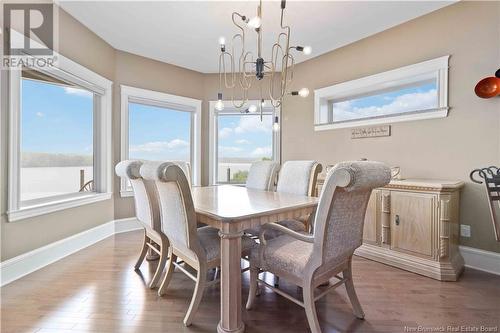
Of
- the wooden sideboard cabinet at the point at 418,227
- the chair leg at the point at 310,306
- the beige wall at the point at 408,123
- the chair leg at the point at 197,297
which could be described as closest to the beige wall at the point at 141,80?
the beige wall at the point at 408,123

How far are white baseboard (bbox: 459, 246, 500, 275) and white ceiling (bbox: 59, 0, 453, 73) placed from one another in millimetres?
2507

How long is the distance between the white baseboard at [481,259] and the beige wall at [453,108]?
0.17 feet

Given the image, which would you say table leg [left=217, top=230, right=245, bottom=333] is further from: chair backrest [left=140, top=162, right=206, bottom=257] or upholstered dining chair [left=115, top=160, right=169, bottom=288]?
upholstered dining chair [left=115, top=160, right=169, bottom=288]

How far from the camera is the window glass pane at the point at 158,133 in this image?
12.8 ft

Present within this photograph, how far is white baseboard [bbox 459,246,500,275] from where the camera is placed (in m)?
2.31

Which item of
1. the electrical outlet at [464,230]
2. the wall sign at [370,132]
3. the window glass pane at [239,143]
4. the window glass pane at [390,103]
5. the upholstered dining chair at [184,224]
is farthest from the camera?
the window glass pane at [239,143]

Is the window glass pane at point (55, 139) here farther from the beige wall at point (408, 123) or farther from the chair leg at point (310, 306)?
the chair leg at point (310, 306)

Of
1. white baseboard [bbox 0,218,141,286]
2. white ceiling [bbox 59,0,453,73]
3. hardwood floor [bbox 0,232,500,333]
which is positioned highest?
white ceiling [bbox 59,0,453,73]

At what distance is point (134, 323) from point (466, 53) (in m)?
3.70

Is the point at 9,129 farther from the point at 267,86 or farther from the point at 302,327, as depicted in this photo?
the point at 267,86

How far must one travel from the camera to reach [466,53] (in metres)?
2.46

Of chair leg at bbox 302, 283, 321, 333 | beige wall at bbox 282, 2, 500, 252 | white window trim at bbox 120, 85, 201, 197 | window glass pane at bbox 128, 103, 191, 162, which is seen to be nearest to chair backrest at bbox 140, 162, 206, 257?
chair leg at bbox 302, 283, 321, 333

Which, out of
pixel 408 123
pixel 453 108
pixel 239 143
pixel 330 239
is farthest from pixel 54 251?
pixel 453 108

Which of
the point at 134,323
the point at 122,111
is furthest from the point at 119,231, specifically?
the point at 134,323
